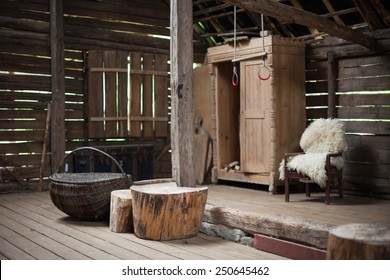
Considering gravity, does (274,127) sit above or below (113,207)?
above

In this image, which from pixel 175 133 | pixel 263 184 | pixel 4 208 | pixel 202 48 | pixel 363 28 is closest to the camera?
pixel 175 133

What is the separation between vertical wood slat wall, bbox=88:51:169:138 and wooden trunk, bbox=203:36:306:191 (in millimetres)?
1273

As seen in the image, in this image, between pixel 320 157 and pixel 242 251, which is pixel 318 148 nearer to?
pixel 320 157

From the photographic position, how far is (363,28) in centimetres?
691

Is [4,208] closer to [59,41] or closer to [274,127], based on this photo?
[59,41]

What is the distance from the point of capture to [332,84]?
709cm

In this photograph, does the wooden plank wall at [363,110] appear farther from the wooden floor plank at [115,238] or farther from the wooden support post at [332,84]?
the wooden floor plank at [115,238]

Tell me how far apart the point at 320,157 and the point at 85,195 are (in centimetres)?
254

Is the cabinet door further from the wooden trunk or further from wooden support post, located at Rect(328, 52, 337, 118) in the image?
wooden support post, located at Rect(328, 52, 337, 118)

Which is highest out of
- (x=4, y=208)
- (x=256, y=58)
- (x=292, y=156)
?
(x=256, y=58)

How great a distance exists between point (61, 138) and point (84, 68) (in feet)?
3.59

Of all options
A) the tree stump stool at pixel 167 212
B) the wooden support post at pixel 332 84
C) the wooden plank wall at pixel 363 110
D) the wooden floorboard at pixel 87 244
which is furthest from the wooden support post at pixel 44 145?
the wooden support post at pixel 332 84

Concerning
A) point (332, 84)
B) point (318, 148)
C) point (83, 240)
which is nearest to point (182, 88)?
point (83, 240)
